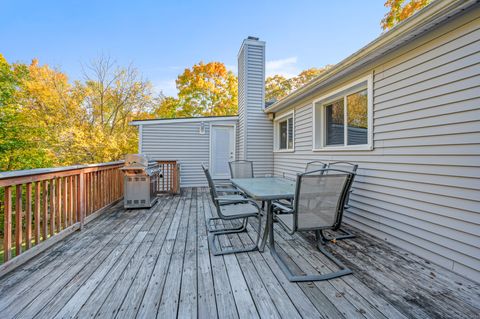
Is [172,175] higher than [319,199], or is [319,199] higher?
[319,199]

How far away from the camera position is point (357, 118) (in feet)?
11.3

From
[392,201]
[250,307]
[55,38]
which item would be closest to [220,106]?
[55,38]

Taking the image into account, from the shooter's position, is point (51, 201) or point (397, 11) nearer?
point (51, 201)

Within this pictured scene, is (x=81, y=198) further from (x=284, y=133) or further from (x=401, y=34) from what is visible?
(x=284, y=133)

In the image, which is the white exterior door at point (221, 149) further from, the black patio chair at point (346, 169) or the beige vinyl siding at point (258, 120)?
the black patio chair at point (346, 169)

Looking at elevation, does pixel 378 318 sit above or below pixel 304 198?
below

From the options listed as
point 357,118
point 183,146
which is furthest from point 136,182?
point 357,118

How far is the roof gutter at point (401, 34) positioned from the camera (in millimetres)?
1857

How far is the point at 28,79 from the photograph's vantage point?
36.2ft

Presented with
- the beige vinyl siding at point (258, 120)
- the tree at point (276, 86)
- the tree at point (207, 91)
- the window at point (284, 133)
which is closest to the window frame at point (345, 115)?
the window at point (284, 133)

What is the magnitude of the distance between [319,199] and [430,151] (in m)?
1.38

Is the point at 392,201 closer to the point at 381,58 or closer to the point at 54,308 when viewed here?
the point at 381,58

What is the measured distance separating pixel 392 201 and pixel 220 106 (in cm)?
1381

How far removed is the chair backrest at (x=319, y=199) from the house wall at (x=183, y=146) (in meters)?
5.53
